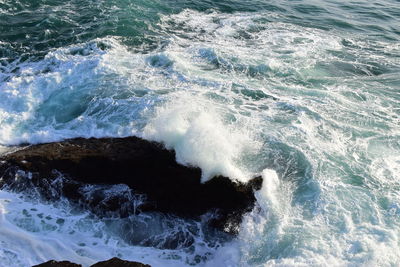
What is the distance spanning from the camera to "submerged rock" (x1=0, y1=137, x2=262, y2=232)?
676 cm

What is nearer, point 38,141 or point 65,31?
point 38,141

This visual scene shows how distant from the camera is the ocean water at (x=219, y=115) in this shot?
6.30 m

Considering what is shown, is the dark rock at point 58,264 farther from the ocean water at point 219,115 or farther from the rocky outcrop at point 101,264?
the ocean water at point 219,115

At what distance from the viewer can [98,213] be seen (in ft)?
22.1

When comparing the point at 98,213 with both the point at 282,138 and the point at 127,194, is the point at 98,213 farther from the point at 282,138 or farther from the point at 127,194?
the point at 282,138

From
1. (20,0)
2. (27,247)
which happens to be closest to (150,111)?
(27,247)

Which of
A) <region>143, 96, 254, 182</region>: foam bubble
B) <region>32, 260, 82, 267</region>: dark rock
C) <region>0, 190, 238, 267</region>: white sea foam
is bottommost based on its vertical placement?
<region>0, 190, 238, 267</region>: white sea foam

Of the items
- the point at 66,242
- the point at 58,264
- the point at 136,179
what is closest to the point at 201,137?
the point at 136,179

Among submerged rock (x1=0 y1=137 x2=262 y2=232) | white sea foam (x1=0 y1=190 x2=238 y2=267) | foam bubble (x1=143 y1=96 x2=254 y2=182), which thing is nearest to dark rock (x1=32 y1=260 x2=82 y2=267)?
white sea foam (x1=0 y1=190 x2=238 y2=267)

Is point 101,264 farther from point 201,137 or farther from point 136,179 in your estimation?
point 201,137

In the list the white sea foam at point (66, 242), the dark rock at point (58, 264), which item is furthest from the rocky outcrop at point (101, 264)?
the white sea foam at point (66, 242)

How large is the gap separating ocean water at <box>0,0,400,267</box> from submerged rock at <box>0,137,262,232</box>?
0.23m

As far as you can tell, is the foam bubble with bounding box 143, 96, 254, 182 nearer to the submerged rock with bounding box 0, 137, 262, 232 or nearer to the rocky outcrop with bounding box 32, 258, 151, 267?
the submerged rock with bounding box 0, 137, 262, 232

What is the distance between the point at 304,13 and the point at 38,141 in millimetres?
14468
